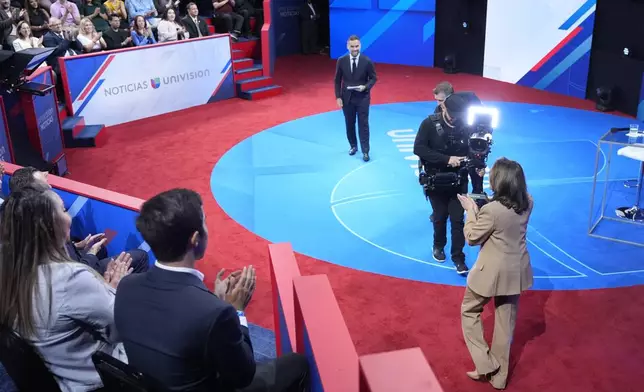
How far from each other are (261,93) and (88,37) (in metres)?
3.33

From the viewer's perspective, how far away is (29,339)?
9.10 feet

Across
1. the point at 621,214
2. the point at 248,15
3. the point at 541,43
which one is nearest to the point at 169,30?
the point at 248,15

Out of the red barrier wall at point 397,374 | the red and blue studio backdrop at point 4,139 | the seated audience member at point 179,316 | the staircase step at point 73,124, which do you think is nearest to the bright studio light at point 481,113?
the seated audience member at point 179,316

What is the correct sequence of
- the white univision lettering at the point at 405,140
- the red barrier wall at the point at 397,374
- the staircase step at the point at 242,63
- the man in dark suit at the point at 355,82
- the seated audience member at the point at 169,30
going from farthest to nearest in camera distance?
the staircase step at the point at 242,63
the seated audience member at the point at 169,30
the white univision lettering at the point at 405,140
the man in dark suit at the point at 355,82
the red barrier wall at the point at 397,374

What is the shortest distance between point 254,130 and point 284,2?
7649 mm

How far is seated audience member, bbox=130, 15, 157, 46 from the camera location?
11578mm

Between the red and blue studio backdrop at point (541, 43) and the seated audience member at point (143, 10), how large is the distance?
22.6ft

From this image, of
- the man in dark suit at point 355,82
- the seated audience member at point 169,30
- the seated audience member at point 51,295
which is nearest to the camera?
the seated audience member at point 51,295

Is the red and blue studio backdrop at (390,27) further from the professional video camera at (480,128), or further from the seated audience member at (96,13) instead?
the professional video camera at (480,128)

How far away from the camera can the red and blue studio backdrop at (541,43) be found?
11.9 metres

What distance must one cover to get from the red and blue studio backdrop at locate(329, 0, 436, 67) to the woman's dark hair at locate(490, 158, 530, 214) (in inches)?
455

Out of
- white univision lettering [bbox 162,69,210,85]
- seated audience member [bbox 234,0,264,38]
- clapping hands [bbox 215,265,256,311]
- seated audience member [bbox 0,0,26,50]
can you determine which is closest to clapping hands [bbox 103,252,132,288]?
clapping hands [bbox 215,265,256,311]

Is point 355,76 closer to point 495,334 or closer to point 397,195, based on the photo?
point 397,195

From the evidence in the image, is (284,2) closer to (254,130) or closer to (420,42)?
(420,42)
